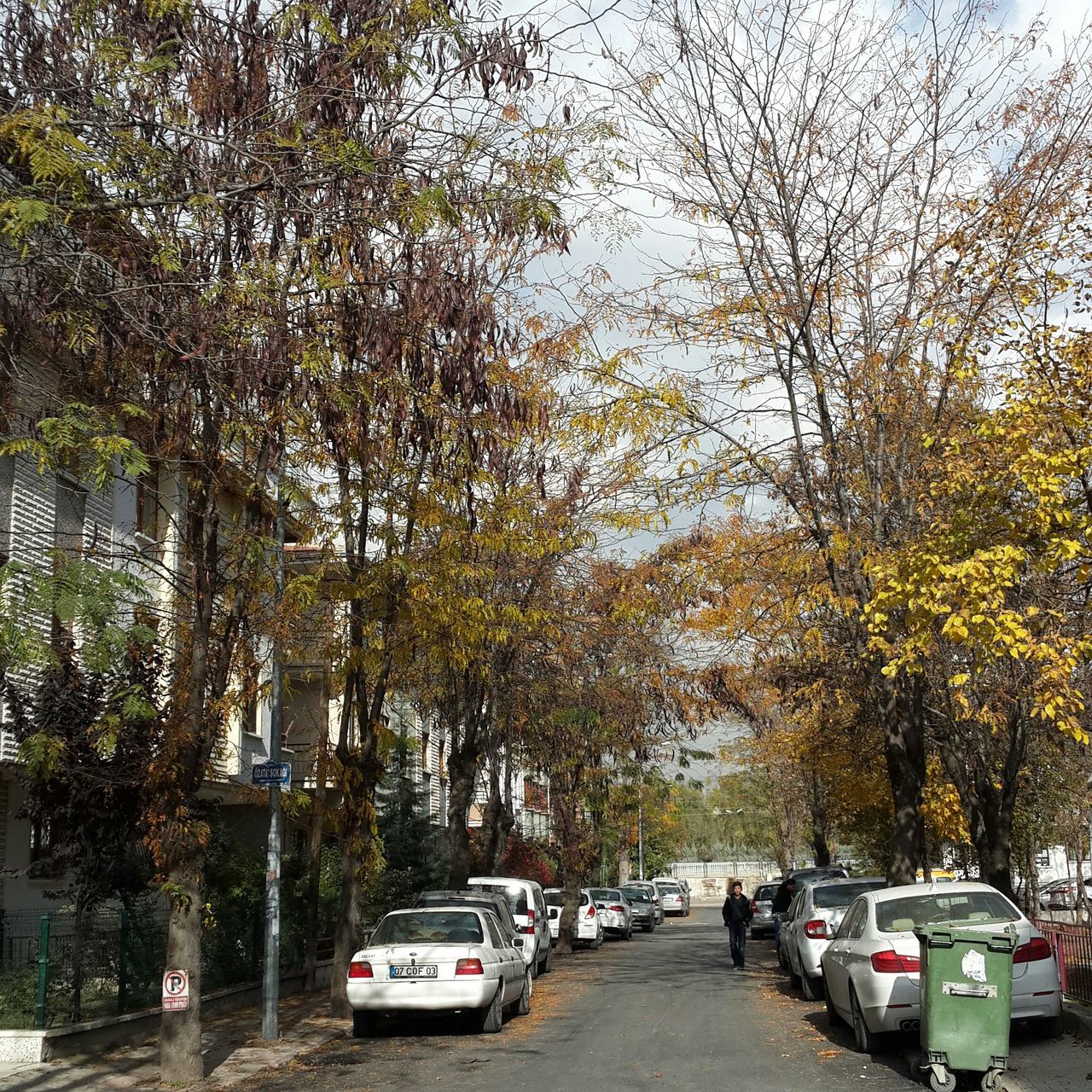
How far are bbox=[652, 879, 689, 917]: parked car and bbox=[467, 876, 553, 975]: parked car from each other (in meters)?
38.5

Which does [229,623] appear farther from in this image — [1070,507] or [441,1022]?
[1070,507]

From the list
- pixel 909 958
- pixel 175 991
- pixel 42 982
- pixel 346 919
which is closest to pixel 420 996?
pixel 175 991

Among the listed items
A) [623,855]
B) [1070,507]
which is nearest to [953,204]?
[1070,507]

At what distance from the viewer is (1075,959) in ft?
50.0

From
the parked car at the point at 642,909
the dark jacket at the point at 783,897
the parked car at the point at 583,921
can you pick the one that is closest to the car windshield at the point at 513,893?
the dark jacket at the point at 783,897

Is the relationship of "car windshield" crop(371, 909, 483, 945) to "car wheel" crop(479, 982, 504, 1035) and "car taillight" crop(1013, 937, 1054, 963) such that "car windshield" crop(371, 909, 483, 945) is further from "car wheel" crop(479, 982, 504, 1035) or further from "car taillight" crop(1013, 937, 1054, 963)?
"car taillight" crop(1013, 937, 1054, 963)

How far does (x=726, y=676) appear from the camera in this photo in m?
23.8

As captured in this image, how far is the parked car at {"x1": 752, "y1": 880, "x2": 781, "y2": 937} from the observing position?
140ft

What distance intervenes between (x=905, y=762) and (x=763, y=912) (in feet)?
80.4

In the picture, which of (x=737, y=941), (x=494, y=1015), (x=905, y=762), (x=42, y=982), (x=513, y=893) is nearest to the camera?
(x=42, y=982)

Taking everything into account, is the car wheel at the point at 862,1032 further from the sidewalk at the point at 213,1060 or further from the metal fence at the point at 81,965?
the metal fence at the point at 81,965

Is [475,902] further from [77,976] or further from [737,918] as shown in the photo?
[77,976]

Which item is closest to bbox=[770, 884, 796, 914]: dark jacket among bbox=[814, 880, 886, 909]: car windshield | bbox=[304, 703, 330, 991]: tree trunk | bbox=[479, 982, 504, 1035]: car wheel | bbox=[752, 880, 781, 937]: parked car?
bbox=[752, 880, 781, 937]: parked car

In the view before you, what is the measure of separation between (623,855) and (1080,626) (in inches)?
2565
